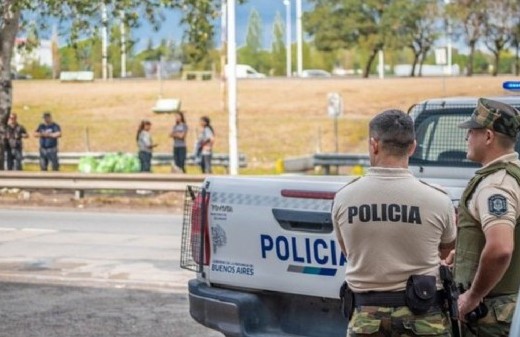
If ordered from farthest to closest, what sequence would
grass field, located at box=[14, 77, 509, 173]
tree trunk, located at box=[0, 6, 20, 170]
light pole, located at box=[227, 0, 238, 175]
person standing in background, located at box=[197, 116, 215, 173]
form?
grass field, located at box=[14, 77, 509, 173] < person standing in background, located at box=[197, 116, 215, 173] < tree trunk, located at box=[0, 6, 20, 170] < light pole, located at box=[227, 0, 238, 175]

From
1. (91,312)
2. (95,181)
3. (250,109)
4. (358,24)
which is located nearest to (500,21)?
(358,24)

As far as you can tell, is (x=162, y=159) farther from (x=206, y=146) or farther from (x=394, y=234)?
(x=394, y=234)

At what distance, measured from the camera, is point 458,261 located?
16.5ft

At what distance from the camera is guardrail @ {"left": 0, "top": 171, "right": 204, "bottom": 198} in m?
21.0

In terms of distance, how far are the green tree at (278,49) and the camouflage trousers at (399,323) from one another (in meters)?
113

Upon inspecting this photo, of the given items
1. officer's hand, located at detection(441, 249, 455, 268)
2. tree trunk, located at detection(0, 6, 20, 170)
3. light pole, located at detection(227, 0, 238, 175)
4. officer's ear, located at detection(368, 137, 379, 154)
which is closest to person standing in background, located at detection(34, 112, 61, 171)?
tree trunk, located at detection(0, 6, 20, 170)

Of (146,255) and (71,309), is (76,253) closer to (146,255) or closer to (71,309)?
(146,255)

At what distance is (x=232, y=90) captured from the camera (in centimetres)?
2253

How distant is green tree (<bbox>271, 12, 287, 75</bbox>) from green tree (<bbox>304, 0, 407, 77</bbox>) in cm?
3445

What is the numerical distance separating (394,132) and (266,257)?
6.03 feet

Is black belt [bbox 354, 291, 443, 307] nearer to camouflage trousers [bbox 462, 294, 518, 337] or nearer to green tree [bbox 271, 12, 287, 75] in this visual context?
camouflage trousers [bbox 462, 294, 518, 337]

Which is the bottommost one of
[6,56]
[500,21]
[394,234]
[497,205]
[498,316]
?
[498,316]

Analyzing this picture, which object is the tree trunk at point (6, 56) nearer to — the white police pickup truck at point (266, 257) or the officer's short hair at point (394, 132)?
the white police pickup truck at point (266, 257)

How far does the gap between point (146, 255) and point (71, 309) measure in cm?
386
